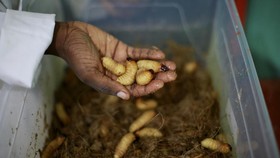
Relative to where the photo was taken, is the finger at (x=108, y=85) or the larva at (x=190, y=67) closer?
the finger at (x=108, y=85)

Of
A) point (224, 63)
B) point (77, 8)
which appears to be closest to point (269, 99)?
point (224, 63)

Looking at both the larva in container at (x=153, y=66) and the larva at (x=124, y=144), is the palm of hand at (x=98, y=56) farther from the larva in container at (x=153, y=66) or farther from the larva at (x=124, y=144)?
the larva at (x=124, y=144)

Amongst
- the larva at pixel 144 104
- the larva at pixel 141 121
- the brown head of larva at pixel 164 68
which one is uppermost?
the brown head of larva at pixel 164 68

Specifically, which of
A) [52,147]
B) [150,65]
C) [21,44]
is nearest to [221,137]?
[150,65]

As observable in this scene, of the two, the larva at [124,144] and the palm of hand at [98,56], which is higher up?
the palm of hand at [98,56]

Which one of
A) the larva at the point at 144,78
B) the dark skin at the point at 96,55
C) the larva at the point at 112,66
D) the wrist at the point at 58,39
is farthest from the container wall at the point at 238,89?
the wrist at the point at 58,39

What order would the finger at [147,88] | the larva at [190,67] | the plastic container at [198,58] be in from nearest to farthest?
the plastic container at [198,58], the finger at [147,88], the larva at [190,67]
